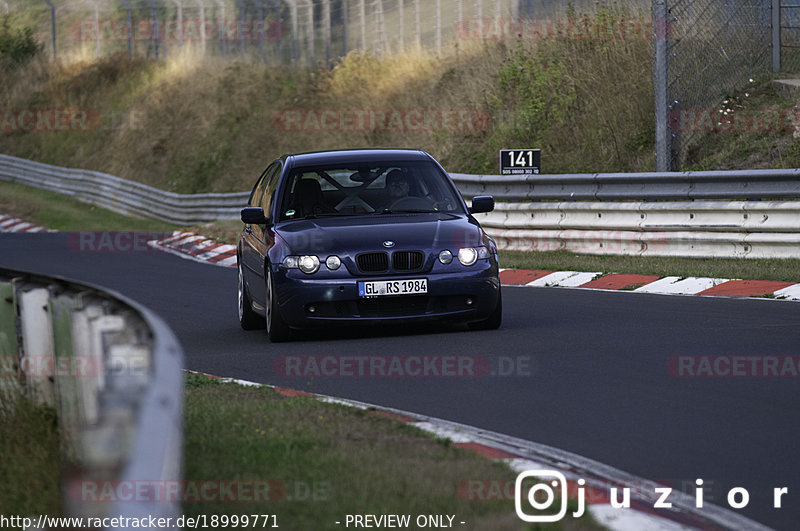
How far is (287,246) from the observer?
449 inches

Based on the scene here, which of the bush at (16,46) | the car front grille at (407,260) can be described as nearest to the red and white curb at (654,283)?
the car front grille at (407,260)

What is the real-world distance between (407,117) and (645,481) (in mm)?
29830

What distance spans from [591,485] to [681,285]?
9574 mm

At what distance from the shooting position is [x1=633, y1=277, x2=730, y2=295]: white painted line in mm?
14570

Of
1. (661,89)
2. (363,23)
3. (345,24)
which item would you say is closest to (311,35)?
(345,24)

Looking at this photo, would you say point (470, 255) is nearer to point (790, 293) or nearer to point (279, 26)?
point (790, 293)

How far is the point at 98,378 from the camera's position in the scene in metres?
4.92

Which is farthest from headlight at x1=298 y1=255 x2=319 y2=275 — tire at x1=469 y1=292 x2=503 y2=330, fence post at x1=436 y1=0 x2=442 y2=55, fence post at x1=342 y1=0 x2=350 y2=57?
fence post at x1=342 y1=0 x2=350 y2=57

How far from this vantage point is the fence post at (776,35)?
23.3m

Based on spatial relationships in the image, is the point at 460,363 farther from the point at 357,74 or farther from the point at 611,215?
the point at 357,74

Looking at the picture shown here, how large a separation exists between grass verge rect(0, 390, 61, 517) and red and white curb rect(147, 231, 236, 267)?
16.5 m

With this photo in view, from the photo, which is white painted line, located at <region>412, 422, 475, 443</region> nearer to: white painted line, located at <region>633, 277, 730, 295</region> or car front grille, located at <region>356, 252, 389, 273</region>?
car front grille, located at <region>356, 252, 389, 273</region>

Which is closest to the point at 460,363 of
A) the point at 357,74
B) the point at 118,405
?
the point at 118,405

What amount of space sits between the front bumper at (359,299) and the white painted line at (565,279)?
4.93 metres
